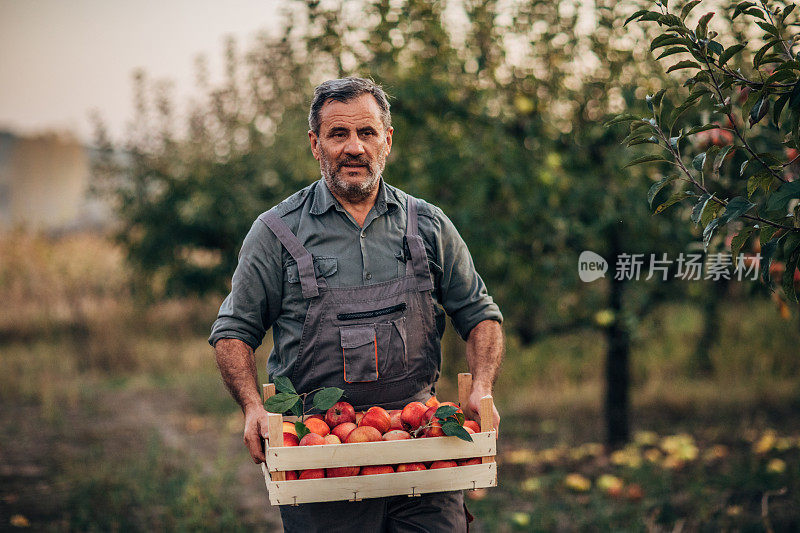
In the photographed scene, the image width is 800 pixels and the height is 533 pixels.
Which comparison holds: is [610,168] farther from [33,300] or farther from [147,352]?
[33,300]

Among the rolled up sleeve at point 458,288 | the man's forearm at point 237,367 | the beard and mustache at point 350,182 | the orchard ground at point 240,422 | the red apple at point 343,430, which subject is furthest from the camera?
the orchard ground at point 240,422

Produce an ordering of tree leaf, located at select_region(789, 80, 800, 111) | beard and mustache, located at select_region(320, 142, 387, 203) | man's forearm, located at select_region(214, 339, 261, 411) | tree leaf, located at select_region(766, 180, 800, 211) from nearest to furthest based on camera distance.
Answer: tree leaf, located at select_region(766, 180, 800, 211) < tree leaf, located at select_region(789, 80, 800, 111) < man's forearm, located at select_region(214, 339, 261, 411) < beard and mustache, located at select_region(320, 142, 387, 203)

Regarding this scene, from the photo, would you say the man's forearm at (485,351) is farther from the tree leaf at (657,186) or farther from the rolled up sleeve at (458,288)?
the tree leaf at (657,186)

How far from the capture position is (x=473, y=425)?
91.4 inches

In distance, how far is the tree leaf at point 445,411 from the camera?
7.22 ft

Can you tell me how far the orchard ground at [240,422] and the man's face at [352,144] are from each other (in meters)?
2.80

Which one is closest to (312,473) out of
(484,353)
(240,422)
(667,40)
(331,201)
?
(484,353)

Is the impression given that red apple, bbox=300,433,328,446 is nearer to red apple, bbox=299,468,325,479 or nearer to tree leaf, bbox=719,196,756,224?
red apple, bbox=299,468,325,479

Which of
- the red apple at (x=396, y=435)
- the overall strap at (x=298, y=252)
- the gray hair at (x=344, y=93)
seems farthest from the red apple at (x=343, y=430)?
the gray hair at (x=344, y=93)

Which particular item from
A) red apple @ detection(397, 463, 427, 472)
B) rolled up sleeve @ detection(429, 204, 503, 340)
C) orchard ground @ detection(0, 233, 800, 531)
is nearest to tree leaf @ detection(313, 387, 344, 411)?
red apple @ detection(397, 463, 427, 472)

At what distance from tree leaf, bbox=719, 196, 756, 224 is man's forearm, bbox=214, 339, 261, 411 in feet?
4.89

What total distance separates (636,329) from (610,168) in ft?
3.54

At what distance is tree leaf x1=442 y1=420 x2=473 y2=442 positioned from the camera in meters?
2.18

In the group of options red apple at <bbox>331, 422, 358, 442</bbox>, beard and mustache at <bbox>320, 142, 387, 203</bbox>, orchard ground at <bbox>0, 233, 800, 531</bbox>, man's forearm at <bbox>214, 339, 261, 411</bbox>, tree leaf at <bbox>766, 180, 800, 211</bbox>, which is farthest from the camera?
orchard ground at <bbox>0, 233, 800, 531</bbox>
